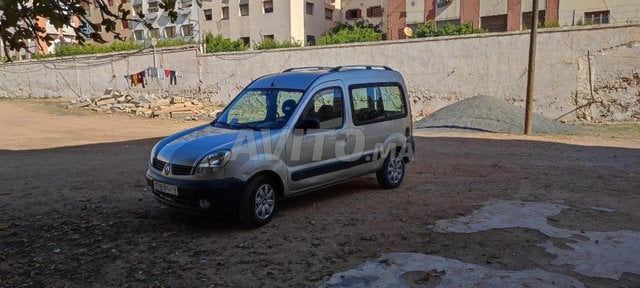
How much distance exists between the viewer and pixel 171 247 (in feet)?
15.8

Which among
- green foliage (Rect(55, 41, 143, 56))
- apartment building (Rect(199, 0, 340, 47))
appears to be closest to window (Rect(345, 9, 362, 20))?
apartment building (Rect(199, 0, 340, 47))

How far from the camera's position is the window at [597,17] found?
3153 cm

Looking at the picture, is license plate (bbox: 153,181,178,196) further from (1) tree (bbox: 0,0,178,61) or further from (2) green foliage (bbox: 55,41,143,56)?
(2) green foliage (bbox: 55,41,143,56)

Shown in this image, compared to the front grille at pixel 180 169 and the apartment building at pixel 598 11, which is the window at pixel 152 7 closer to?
the apartment building at pixel 598 11

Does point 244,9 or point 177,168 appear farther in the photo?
point 244,9

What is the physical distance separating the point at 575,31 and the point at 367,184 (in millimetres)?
13784

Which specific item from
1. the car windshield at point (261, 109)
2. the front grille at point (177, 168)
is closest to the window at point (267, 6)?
the car windshield at point (261, 109)

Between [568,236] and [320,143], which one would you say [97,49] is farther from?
[568,236]

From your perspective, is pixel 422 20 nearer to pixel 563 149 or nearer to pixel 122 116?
pixel 122 116

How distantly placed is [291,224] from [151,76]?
2574cm

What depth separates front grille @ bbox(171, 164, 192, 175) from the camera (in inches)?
201

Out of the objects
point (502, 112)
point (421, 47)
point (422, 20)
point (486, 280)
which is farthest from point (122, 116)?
point (422, 20)

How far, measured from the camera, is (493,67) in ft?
62.1

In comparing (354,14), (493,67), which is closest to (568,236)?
(493,67)
